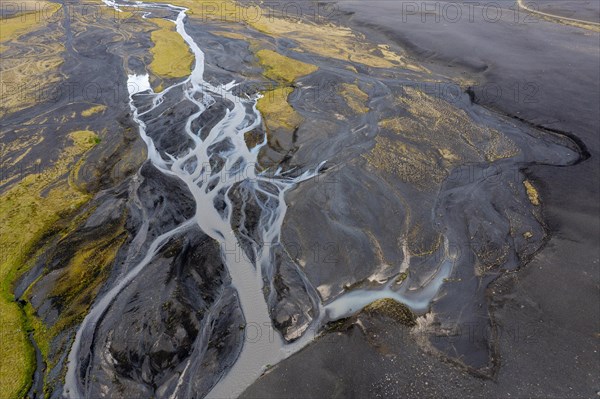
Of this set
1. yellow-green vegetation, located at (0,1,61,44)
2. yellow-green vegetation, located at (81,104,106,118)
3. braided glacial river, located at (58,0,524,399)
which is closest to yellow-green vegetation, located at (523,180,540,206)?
Result: braided glacial river, located at (58,0,524,399)

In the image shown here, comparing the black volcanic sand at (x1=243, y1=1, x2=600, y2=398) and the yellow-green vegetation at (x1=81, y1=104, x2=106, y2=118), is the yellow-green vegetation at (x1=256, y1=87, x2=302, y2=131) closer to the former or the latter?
the yellow-green vegetation at (x1=81, y1=104, x2=106, y2=118)

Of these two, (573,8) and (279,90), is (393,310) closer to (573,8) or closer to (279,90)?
(279,90)

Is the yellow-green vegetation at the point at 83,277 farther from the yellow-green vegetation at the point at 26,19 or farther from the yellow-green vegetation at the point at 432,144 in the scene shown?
the yellow-green vegetation at the point at 26,19

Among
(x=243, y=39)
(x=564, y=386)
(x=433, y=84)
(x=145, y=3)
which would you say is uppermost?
(x=145, y=3)

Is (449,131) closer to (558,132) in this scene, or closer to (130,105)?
(558,132)

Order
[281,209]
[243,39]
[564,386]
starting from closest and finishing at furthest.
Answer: [564,386]
[281,209]
[243,39]

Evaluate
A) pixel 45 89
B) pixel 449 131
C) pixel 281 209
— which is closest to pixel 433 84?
pixel 449 131
